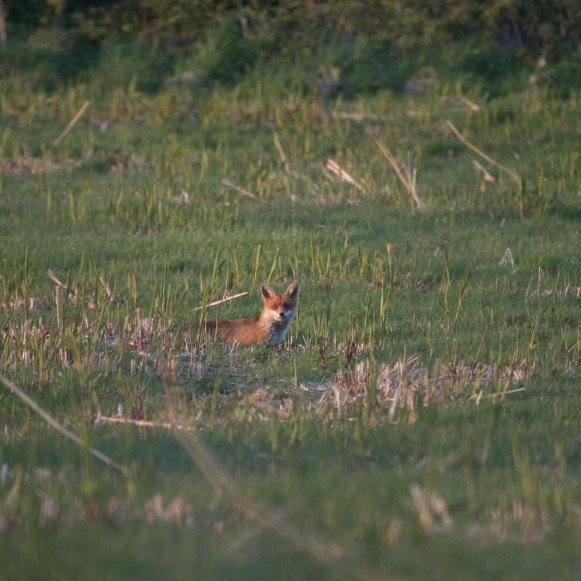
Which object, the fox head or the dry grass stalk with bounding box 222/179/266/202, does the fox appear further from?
the dry grass stalk with bounding box 222/179/266/202

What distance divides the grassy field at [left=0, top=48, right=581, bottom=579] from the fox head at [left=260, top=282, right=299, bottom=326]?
27cm

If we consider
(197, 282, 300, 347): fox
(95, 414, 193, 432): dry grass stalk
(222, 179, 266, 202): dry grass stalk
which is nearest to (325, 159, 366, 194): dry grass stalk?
(222, 179, 266, 202): dry grass stalk

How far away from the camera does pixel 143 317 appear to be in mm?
9617

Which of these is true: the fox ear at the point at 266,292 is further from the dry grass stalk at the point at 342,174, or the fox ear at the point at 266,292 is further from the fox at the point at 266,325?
the dry grass stalk at the point at 342,174

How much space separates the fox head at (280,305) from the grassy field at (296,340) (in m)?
0.27

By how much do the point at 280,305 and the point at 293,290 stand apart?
0.87ft

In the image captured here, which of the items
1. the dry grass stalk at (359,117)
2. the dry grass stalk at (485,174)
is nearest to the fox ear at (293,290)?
the dry grass stalk at (485,174)

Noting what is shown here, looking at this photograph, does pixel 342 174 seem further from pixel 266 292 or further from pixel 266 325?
pixel 266 325

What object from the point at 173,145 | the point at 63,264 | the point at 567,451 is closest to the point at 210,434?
the point at 567,451

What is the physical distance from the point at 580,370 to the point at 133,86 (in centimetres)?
1552

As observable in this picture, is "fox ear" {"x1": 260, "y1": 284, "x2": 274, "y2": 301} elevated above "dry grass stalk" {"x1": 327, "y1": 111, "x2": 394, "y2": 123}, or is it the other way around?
"fox ear" {"x1": 260, "y1": 284, "x2": 274, "y2": 301}

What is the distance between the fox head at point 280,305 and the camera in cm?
979

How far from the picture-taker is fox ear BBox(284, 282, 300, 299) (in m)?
9.95

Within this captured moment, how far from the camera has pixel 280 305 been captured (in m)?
9.85
